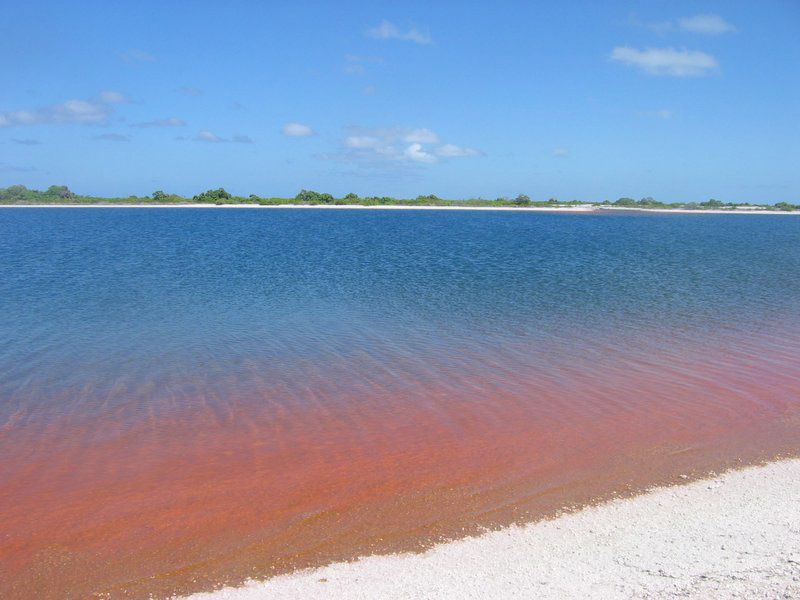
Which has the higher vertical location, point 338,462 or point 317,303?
point 317,303

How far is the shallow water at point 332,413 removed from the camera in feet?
23.5

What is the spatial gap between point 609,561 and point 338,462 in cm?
404

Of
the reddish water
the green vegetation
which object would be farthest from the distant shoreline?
the reddish water

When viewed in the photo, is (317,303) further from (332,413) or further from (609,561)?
(609,561)

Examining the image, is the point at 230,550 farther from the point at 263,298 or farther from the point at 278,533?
the point at 263,298

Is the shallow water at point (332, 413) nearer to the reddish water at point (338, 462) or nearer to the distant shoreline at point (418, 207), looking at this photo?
the reddish water at point (338, 462)

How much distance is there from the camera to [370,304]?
2111 cm

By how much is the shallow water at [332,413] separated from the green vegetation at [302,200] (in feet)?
396

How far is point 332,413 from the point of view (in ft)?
35.6

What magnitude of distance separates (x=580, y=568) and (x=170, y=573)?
4233 mm

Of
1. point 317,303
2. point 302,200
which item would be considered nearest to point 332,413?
point 317,303

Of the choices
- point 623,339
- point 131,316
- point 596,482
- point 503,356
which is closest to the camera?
point 596,482

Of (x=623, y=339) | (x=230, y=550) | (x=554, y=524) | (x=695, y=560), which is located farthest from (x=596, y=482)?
(x=623, y=339)

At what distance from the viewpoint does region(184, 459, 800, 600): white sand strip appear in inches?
231
